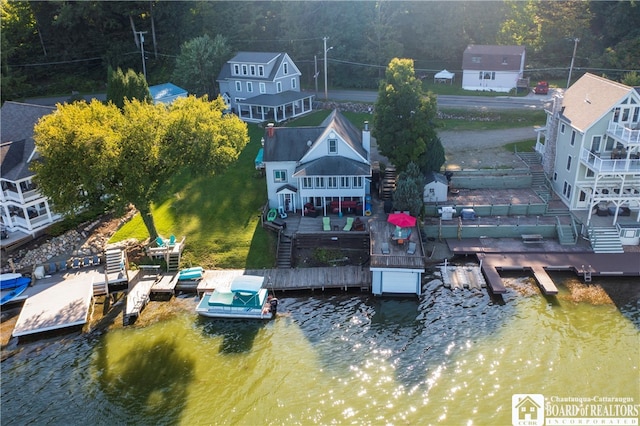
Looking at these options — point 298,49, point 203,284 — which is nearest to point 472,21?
point 298,49

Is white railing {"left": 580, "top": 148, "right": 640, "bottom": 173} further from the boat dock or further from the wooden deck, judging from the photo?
the boat dock

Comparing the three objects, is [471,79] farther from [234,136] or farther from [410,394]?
[410,394]

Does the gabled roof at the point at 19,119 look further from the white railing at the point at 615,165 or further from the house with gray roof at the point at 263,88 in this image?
the white railing at the point at 615,165

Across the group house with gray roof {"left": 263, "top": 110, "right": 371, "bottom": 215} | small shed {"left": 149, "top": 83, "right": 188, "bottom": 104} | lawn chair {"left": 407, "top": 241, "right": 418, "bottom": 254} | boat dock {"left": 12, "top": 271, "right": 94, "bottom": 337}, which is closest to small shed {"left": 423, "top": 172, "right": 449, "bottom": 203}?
house with gray roof {"left": 263, "top": 110, "right": 371, "bottom": 215}

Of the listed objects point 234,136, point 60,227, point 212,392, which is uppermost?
point 234,136

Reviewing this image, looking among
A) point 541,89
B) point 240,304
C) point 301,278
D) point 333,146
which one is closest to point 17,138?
point 240,304

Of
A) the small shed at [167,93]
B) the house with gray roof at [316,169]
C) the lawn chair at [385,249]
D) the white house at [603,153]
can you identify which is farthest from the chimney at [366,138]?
the small shed at [167,93]
